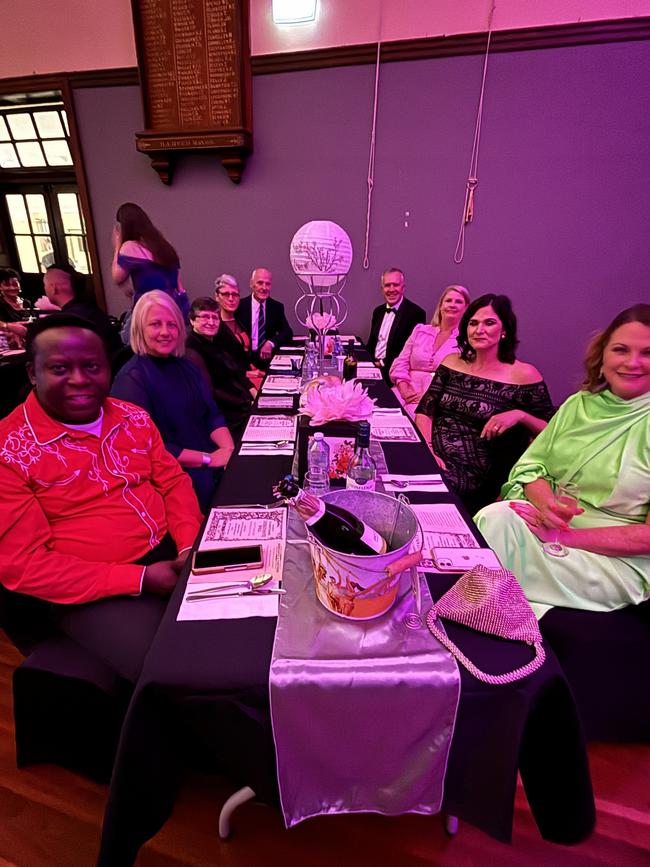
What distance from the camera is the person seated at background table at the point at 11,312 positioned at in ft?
10.5

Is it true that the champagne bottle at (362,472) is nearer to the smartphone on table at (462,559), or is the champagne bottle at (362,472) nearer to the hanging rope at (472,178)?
the smartphone on table at (462,559)

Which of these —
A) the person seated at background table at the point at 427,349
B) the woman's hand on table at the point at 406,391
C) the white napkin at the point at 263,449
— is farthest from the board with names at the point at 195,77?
the white napkin at the point at 263,449

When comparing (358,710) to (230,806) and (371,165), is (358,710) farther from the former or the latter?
(371,165)

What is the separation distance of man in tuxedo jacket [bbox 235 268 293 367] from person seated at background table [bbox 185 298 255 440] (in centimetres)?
75

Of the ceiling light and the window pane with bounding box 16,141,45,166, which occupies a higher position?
the ceiling light

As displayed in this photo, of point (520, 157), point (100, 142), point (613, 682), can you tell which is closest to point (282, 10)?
point (100, 142)

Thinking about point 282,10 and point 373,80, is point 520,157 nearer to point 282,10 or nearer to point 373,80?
point 373,80

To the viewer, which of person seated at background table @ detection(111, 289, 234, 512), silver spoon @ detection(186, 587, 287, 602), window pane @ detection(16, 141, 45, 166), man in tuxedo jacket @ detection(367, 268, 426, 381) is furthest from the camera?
window pane @ detection(16, 141, 45, 166)

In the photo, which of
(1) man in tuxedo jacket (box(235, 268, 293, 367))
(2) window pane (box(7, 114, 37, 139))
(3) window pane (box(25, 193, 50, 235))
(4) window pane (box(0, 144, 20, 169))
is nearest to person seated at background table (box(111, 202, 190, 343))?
(1) man in tuxedo jacket (box(235, 268, 293, 367))

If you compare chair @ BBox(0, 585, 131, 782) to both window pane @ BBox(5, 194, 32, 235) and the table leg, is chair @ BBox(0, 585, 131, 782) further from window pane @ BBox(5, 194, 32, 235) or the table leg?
window pane @ BBox(5, 194, 32, 235)

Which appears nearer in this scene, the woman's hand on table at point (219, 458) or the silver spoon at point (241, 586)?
the silver spoon at point (241, 586)

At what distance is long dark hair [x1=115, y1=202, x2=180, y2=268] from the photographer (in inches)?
97.7

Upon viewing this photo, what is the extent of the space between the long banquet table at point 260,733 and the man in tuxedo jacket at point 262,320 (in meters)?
2.68

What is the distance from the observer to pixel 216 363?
7.98 ft
